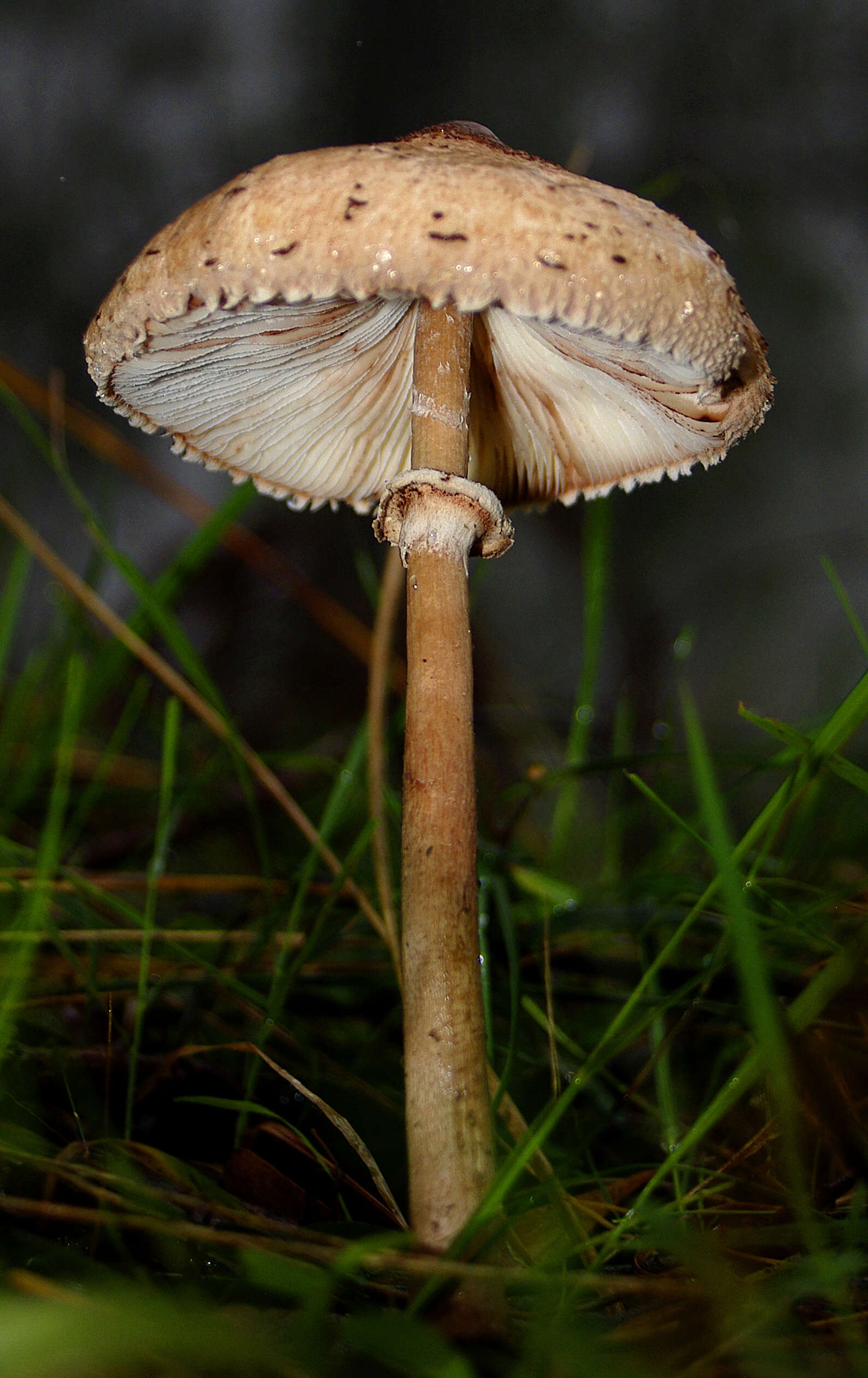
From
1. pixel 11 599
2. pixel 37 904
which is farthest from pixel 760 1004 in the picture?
pixel 11 599

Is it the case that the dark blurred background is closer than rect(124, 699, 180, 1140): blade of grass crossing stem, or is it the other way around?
rect(124, 699, 180, 1140): blade of grass crossing stem

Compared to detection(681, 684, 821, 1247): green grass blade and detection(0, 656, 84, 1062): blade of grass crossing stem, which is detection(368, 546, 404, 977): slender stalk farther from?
detection(681, 684, 821, 1247): green grass blade

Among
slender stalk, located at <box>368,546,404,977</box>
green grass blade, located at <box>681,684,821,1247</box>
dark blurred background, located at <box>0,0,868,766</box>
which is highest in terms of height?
dark blurred background, located at <box>0,0,868,766</box>

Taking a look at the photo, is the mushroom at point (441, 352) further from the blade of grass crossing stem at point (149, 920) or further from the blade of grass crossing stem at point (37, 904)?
the blade of grass crossing stem at point (37, 904)

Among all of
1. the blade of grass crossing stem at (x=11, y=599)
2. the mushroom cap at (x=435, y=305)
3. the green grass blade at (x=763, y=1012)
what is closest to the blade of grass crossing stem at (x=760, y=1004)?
the green grass blade at (x=763, y=1012)

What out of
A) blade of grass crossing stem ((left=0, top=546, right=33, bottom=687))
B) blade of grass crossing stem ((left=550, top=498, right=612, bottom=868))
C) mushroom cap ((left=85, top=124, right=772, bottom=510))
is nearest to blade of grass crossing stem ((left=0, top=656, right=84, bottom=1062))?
blade of grass crossing stem ((left=0, top=546, right=33, bottom=687))

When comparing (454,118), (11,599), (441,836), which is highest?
(454,118)

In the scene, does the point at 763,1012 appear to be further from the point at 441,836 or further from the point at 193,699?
the point at 193,699
